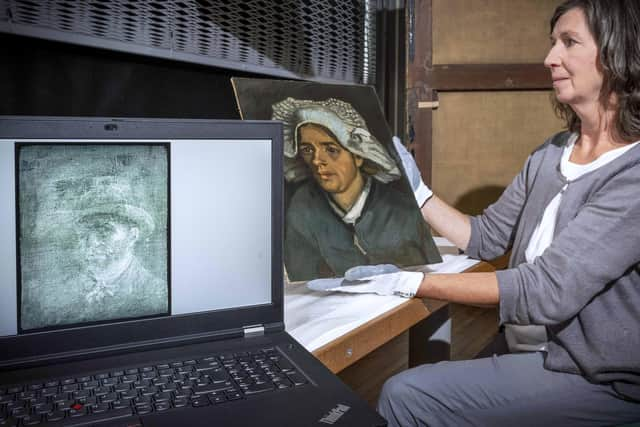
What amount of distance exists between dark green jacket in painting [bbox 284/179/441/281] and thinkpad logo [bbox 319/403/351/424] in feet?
1.34

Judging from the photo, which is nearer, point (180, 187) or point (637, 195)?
point (180, 187)

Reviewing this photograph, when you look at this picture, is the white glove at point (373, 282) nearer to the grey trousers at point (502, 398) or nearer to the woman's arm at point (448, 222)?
the grey trousers at point (502, 398)

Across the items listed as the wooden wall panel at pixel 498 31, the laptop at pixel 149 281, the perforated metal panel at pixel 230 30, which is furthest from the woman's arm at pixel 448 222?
the laptop at pixel 149 281

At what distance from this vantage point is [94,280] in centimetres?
74

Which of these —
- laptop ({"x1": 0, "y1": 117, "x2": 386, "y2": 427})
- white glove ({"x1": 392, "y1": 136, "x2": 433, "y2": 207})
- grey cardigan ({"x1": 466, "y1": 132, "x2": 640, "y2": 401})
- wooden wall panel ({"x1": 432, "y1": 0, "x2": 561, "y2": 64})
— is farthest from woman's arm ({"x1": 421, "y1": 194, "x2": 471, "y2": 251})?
laptop ({"x1": 0, "y1": 117, "x2": 386, "y2": 427})

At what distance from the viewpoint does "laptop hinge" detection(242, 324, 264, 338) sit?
81 cm

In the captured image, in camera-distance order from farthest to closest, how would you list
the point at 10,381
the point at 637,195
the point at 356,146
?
the point at 356,146 → the point at 637,195 → the point at 10,381

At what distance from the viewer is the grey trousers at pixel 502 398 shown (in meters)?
1.04

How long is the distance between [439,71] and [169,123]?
1248mm

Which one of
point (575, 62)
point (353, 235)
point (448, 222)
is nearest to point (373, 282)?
point (353, 235)

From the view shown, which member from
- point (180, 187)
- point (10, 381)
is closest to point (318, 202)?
point (180, 187)

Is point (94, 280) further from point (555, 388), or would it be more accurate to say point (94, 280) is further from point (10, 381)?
point (555, 388)

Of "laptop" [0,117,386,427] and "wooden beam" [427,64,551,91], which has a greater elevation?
"wooden beam" [427,64,551,91]

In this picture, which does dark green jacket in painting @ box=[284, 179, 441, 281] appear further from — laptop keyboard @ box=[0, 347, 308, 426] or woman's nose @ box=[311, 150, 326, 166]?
laptop keyboard @ box=[0, 347, 308, 426]
